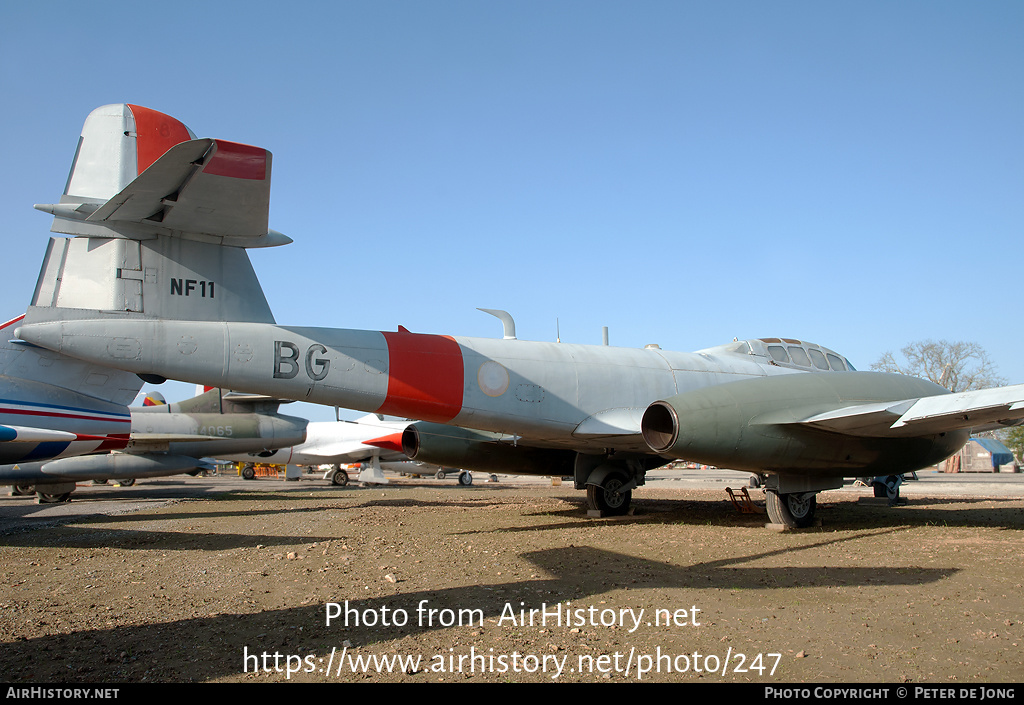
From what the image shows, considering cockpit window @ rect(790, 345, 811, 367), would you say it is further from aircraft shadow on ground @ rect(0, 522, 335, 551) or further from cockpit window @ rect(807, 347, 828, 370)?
aircraft shadow on ground @ rect(0, 522, 335, 551)

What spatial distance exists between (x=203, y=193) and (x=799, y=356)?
10027mm

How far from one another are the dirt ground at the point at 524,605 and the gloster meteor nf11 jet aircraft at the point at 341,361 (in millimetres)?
1270

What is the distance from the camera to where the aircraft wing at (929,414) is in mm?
7301

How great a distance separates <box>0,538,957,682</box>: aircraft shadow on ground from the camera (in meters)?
3.53

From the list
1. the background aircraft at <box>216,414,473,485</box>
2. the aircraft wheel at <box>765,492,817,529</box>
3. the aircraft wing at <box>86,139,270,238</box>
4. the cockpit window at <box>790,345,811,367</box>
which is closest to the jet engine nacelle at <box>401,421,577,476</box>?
the aircraft wheel at <box>765,492,817,529</box>

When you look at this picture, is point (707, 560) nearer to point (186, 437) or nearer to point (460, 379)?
point (460, 379)

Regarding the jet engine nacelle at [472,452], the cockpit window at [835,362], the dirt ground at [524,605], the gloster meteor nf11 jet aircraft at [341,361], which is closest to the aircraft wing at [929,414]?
the gloster meteor nf11 jet aircraft at [341,361]

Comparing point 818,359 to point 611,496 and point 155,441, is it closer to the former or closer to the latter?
point 611,496

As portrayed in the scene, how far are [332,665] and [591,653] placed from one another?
143 centimetres

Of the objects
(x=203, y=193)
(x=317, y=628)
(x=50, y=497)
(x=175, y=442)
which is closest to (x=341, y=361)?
(x=203, y=193)

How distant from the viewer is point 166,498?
18.9 m

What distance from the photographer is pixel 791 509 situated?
29.5ft

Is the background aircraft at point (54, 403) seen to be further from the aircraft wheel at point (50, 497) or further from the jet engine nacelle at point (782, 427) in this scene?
the aircraft wheel at point (50, 497)

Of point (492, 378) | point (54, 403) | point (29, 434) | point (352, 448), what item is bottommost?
point (352, 448)
